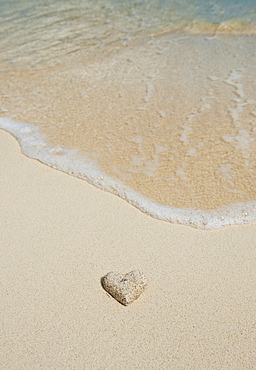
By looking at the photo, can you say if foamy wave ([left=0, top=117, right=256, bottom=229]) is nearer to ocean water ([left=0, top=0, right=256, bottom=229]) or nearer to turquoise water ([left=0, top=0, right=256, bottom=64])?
ocean water ([left=0, top=0, right=256, bottom=229])

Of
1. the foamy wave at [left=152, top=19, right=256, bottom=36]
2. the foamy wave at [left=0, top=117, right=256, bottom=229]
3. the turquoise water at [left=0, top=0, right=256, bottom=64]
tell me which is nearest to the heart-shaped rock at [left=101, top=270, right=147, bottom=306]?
the foamy wave at [left=0, top=117, right=256, bottom=229]

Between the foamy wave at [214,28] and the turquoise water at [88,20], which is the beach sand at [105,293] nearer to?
the turquoise water at [88,20]

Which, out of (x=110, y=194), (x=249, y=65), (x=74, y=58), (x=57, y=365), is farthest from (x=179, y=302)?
(x=74, y=58)

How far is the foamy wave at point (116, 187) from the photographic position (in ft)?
8.68

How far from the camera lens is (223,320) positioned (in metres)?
1.96

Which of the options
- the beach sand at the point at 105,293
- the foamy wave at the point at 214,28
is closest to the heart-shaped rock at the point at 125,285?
the beach sand at the point at 105,293

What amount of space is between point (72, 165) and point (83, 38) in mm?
4310

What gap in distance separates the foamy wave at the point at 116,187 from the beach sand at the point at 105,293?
8 cm

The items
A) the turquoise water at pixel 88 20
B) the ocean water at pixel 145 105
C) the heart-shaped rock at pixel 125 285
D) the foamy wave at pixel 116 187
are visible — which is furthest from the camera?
the turquoise water at pixel 88 20

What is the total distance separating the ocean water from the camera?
297cm

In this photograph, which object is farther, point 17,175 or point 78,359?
point 17,175

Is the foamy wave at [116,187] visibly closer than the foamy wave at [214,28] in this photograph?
Yes

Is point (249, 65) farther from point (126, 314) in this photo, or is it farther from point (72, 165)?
point (126, 314)

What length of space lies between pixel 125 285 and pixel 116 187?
3.41ft
